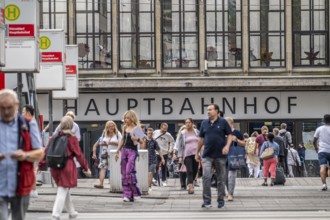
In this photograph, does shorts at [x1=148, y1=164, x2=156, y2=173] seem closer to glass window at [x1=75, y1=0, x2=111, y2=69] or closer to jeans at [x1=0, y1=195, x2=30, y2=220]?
jeans at [x1=0, y1=195, x2=30, y2=220]

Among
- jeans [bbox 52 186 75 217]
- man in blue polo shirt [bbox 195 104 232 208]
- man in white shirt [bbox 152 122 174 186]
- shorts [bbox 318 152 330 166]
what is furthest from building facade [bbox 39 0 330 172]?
jeans [bbox 52 186 75 217]

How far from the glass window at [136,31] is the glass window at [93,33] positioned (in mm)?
639

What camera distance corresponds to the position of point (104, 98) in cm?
5194

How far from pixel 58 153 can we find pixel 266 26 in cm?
3543

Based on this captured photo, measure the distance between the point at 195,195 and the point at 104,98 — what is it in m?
27.5

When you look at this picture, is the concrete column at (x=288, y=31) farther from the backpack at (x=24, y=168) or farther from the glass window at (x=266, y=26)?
the backpack at (x=24, y=168)

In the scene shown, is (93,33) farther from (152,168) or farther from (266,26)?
(152,168)

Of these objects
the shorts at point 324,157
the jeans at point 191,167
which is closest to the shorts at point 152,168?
the jeans at point 191,167

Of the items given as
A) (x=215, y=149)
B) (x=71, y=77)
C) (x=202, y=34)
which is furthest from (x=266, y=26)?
(x=215, y=149)

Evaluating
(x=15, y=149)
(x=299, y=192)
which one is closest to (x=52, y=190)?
(x=299, y=192)

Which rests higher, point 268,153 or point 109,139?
point 109,139

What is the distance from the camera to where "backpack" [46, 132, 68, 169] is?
16.6 meters

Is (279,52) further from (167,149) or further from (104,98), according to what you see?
(167,149)

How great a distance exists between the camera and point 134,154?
2206 cm
